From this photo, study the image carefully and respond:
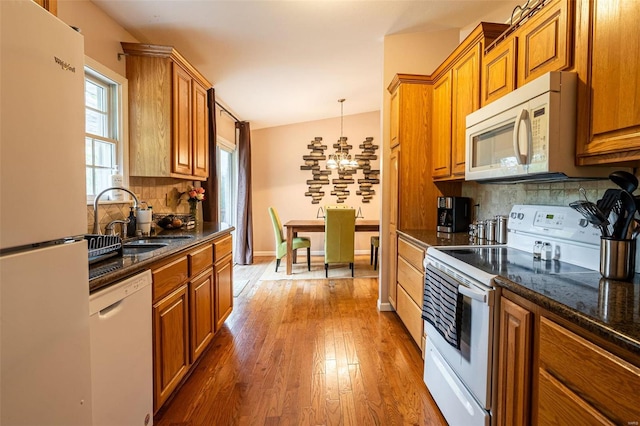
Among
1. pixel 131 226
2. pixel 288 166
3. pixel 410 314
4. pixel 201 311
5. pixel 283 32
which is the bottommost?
pixel 410 314

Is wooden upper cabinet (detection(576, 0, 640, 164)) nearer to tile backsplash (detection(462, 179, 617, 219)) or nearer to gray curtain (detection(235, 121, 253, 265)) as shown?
tile backsplash (detection(462, 179, 617, 219))

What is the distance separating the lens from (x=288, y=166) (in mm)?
6000

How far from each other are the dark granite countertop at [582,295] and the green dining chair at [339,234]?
2896 mm

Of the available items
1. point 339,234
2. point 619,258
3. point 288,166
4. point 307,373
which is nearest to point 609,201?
point 619,258

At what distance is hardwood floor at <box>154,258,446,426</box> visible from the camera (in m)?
1.67

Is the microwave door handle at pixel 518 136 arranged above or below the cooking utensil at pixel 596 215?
above

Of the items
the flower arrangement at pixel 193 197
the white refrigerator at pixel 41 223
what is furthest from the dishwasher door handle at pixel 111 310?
the flower arrangement at pixel 193 197

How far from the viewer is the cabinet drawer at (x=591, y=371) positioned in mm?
702

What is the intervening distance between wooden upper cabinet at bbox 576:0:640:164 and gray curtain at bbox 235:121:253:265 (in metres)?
4.61

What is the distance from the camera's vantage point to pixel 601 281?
1.14 meters

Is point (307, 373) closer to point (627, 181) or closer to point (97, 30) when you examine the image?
point (627, 181)

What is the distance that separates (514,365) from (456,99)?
187cm

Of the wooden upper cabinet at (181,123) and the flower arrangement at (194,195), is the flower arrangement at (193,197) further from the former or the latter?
the wooden upper cabinet at (181,123)

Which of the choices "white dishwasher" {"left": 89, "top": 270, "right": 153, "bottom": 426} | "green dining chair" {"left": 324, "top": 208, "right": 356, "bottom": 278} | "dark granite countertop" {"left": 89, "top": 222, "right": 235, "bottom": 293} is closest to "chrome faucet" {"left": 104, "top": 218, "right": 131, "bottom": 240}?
"dark granite countertop" {"left": 89, "top": 222, "right": 235, "bottom": 293}
